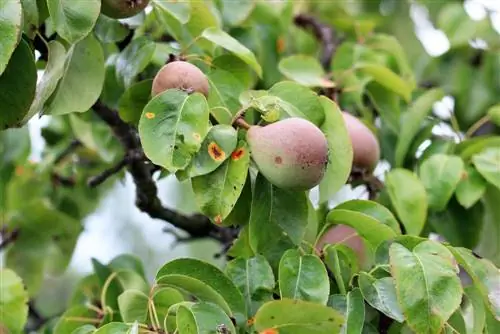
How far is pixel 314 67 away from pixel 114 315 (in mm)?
370

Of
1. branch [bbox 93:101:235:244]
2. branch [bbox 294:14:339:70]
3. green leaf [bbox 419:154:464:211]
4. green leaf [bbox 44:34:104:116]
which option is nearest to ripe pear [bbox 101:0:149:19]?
green leaf [bbox 44:34:104:116]

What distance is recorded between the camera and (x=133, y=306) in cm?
72

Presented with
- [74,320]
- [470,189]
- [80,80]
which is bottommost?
[74,320]

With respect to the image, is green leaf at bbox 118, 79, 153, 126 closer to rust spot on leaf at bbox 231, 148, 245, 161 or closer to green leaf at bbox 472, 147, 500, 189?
rust spot on leaf at bbox 231, 148, 245, 161

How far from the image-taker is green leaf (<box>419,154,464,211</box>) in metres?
0.87

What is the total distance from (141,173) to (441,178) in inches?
12.1

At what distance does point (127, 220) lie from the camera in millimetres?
3084

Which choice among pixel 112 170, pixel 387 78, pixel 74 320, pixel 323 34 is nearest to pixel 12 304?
pixel 74 320

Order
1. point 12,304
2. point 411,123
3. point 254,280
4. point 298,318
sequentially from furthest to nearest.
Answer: point 411,123, point 12,304, point 254,280, point 298,318

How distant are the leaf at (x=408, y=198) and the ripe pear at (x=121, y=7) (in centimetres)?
32

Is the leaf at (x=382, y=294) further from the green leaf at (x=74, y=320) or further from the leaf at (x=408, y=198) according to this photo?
the green leaf at (x=74, y=320)

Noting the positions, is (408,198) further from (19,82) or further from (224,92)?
(19,82)

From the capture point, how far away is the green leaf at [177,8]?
78 centimetres

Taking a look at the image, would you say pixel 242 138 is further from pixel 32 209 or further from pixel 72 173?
pixel 72 173
